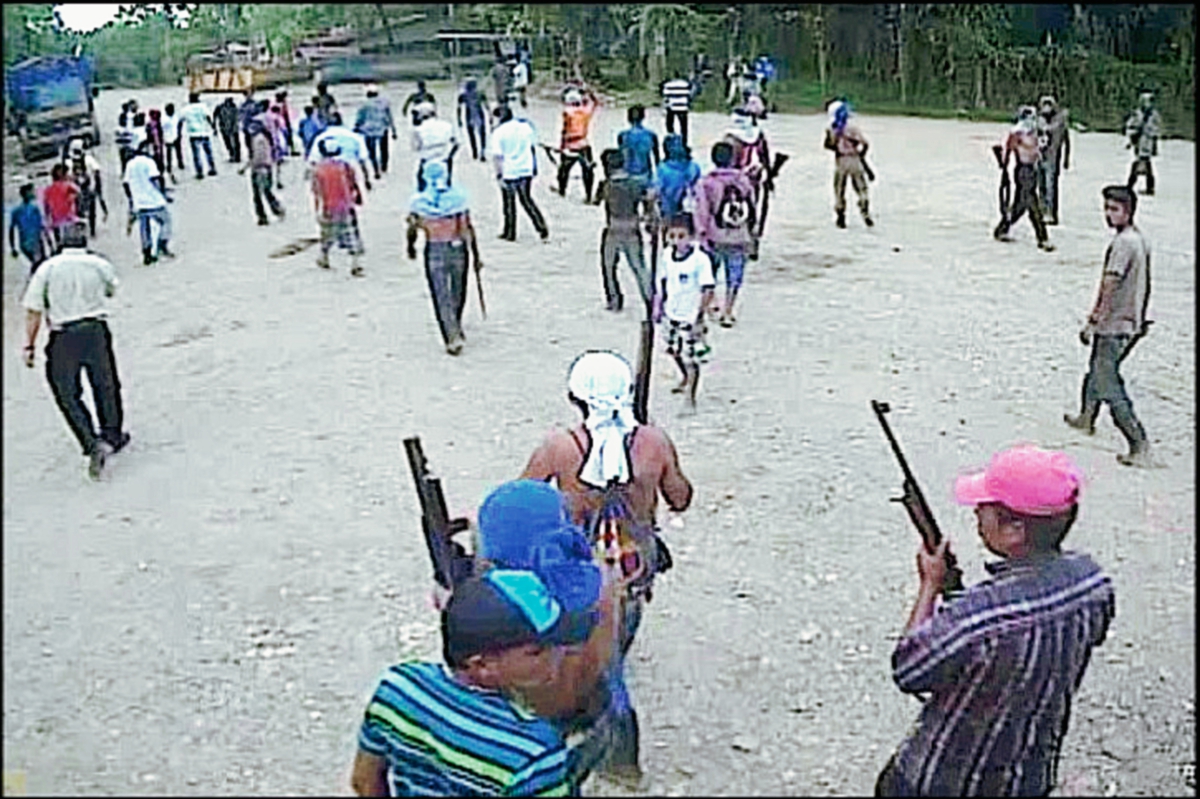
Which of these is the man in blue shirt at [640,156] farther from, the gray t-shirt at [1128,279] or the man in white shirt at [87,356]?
the man in white shirt at [87,356]

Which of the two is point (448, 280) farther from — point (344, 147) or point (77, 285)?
point (77, 285)

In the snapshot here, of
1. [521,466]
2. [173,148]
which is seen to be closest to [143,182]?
[173,148]

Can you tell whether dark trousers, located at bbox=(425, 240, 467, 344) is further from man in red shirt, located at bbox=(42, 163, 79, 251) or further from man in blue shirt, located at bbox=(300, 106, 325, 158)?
man in red shirt, located at bbox=(42, 163, 79, 251)

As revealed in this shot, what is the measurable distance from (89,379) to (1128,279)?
2340 millimetres

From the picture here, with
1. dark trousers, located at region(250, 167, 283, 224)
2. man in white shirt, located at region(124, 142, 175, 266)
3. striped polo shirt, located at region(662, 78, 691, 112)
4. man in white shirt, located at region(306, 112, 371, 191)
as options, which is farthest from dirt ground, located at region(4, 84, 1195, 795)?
dark trousers, located at region(250, 167, 283, 224)

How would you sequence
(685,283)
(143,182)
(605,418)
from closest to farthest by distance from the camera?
(605,418)
(685,283)
(143,182)

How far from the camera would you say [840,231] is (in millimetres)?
7301

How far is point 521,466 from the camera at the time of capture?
145 inches

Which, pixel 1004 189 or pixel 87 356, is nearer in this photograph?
pixel 87 356

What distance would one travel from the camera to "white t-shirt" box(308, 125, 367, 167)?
17.3 feet

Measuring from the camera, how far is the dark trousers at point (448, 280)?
4.67 meters

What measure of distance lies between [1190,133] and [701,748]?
1.00 metres

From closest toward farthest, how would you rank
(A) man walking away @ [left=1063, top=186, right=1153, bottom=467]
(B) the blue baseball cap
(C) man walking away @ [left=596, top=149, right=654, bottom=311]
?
(B) the blue baseball cap
(A) man walking away @ [left=1063, top=186, right=1153, bottom=467]
(C) man walking away @ [left=596, top=149, right=654, bottom=311]

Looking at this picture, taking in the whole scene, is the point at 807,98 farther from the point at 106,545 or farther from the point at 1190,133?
the point at 106,545
